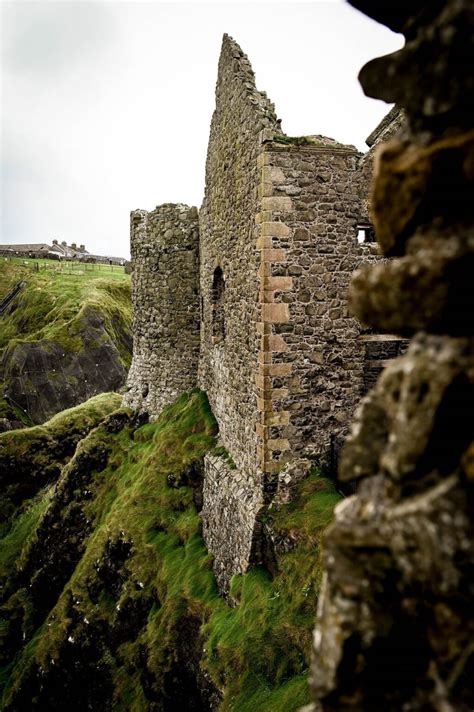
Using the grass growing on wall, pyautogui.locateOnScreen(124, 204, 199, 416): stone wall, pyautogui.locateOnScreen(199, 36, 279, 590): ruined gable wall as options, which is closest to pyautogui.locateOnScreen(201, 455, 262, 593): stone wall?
pyautogui.locateOnScreen(199, 36, 279, 590): ruined gable wall

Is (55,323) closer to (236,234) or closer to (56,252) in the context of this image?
(236,234)

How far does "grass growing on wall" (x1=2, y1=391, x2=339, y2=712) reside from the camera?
7.71 m

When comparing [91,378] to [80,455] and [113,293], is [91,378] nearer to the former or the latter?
[113,293]

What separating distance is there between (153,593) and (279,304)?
21.5 ft

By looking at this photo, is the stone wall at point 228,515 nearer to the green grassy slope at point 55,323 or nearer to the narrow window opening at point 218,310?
the narrow window opening at point 218,310

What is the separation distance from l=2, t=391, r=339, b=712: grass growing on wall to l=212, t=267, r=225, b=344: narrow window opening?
205cm

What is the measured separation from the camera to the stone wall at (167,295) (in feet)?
51.5

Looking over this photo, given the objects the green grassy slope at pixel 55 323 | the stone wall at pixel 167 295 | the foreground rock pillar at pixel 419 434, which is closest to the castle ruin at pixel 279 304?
the stone wall at pixel 167 295

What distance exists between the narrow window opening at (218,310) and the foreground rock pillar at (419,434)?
10.7m

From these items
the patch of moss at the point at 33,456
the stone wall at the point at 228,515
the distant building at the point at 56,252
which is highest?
the distant building at the point at 56,252

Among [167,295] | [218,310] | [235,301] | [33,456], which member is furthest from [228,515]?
[33,456]

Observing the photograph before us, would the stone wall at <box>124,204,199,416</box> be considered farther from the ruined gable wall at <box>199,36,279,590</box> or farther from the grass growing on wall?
the ruined gable wall at <box>199,36,279,590</box>

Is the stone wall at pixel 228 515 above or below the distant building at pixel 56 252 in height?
below

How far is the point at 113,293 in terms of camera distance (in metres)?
52.5
